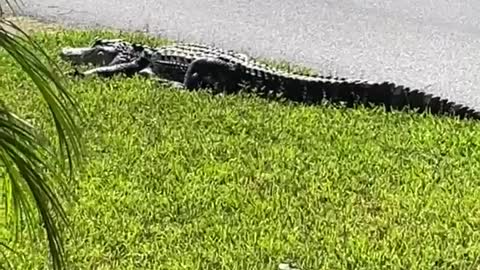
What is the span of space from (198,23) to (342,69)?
1603 millimetres

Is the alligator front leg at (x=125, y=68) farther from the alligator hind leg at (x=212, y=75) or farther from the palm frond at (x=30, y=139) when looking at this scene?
the palm frond at (x=30, y=139)

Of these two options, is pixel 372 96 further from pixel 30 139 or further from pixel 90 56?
pixel 30 139

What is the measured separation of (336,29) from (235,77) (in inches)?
78.4

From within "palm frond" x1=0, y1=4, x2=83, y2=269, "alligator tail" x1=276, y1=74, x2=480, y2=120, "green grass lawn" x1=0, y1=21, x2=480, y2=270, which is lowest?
"green grass lawn" x1=0, y1=21, x2=480, y2=270

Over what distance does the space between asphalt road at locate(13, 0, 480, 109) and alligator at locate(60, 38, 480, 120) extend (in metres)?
0.59

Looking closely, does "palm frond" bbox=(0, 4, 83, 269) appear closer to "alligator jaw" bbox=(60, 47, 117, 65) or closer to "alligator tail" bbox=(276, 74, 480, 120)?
"alligator tail" bbox=(276, 74, 480, 120)

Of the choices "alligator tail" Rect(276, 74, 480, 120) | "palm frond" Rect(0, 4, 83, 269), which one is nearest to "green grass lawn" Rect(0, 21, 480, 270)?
"alligator tail" Rect(276, 74, 480, 120)

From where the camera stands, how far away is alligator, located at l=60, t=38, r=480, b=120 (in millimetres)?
5375

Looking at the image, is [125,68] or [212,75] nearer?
[212,75]

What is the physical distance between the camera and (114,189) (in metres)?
4.16

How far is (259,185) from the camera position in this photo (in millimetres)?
4250

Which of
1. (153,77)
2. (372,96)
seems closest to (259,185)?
(372,96)

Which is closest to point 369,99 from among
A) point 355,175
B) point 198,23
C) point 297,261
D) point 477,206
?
point 355,175

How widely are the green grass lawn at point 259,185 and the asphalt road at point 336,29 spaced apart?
122 cm
